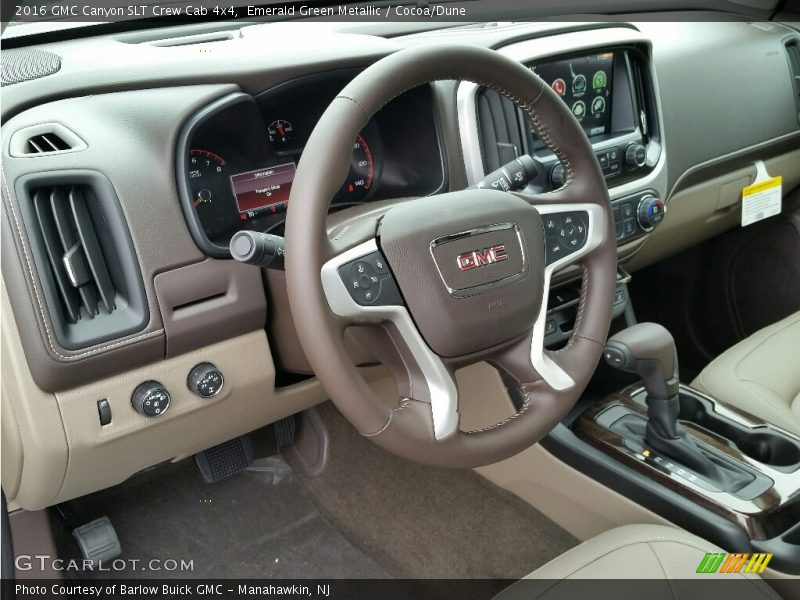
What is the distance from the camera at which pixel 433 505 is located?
73.0 inches

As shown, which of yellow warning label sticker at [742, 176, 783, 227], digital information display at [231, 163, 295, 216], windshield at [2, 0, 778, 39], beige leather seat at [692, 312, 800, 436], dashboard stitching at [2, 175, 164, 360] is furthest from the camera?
yellow warning label sticker at [742, 176, 783, 227]

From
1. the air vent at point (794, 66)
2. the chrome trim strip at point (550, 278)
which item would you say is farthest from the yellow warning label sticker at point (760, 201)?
the chrome trim strip at point (550, 278)

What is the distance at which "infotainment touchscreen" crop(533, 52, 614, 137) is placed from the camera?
1.65 metres

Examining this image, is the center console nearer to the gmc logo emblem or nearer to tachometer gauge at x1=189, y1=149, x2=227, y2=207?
the gmc logo emblem

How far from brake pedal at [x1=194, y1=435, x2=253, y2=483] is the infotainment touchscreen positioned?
3.29ft

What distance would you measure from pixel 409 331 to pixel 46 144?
1.86 ft

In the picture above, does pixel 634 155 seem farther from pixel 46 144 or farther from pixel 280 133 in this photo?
pixel 46 144

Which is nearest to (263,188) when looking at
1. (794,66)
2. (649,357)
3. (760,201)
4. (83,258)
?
(83,258)

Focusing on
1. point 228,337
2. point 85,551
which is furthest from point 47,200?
point 85,551

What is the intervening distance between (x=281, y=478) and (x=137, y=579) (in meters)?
0.38

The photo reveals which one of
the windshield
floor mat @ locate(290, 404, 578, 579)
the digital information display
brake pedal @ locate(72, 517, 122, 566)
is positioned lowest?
floor mat @ locate(290, 404, 578, 579)

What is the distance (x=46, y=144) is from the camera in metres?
1.11

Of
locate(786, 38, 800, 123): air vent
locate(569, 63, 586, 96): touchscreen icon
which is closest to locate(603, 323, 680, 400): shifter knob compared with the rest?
locate(569, 63, 586, 96): touchscreen icon

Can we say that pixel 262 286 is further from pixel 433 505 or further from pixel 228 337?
pixel 433 505
